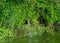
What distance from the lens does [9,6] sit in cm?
2012

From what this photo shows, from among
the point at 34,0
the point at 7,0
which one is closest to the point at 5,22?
the point at 7,0

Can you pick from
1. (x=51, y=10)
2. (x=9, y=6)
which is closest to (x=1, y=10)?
(x=9, y=6)

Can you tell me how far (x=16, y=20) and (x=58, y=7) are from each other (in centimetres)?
435

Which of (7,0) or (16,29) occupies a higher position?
(7,0)

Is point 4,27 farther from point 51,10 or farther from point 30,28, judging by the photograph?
point 51,10

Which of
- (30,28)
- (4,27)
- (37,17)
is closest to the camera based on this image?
(4,27)

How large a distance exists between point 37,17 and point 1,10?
3.70 meters

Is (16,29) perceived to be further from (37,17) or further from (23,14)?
(37,17)

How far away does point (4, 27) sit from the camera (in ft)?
64.5

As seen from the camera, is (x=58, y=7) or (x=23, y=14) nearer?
(x=23, y=14)

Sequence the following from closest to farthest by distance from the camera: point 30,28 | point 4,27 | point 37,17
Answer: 1. point 4,27
2. point 30,28
3. point 37,17

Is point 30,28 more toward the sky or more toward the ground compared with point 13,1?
more toward the ground

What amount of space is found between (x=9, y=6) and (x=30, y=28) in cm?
227

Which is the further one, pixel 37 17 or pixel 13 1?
pixel 37 17
